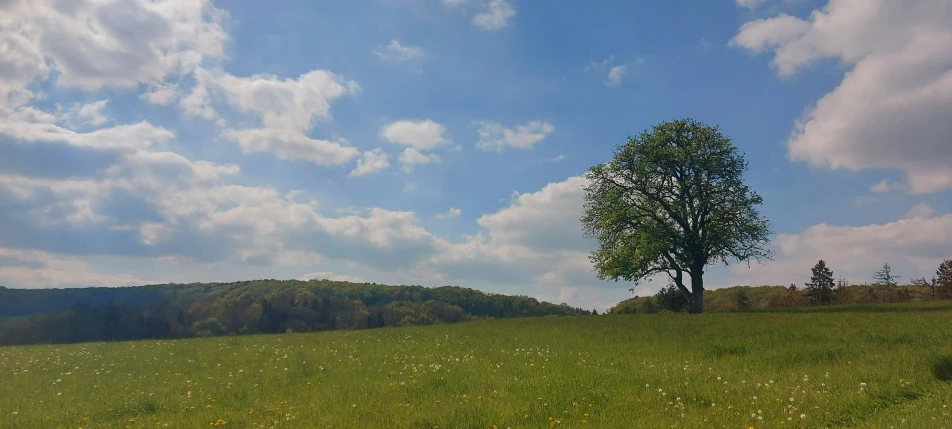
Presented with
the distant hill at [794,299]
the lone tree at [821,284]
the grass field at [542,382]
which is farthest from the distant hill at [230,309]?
the grass field at [542,382]

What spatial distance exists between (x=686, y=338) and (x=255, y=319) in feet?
334

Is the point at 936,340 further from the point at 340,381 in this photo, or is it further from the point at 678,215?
the point at 678,215

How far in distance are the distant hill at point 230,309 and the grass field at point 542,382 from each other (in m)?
44.1

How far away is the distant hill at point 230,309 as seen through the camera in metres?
95.7

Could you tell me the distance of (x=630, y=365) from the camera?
1623 cm

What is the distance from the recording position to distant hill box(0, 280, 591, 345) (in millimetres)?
95688

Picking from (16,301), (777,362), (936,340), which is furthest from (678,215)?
(16,301)

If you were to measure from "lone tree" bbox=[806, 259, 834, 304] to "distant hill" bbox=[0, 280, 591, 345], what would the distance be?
83.2 feet

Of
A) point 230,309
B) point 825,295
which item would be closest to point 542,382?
point 825,295

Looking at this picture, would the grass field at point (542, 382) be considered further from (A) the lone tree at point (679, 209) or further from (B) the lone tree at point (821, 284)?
(B) the lone tree at point (821, 284)

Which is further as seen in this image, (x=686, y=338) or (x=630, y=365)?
(x=686, y=338)

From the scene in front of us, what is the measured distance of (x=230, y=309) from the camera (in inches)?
4250

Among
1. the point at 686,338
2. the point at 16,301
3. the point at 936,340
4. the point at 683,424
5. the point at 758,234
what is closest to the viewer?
→ the point at 683,424

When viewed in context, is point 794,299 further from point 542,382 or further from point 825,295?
point 542,382
